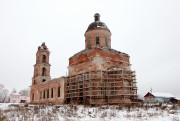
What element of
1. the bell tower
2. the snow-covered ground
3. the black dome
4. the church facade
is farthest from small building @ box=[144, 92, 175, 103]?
the snow-covered ground

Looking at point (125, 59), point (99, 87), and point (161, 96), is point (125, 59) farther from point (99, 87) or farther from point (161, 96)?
point (161, 96)

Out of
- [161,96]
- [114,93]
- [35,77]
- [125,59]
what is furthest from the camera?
[161,96]

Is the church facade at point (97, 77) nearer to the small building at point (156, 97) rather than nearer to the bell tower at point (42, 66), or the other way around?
the bell tower at point (42, 66)

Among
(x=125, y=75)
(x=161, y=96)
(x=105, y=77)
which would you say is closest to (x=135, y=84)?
(x=125, y=75)

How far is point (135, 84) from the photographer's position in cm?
2478

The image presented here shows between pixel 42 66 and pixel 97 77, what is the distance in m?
16.2

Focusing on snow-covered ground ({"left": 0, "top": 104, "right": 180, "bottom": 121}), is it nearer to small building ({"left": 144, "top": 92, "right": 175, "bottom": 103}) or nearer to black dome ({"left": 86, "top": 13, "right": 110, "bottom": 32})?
black dome ({"left": 86, "top": 13, "right": 110, "bottom": 32})

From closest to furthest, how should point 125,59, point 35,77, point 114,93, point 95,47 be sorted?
1. point 114,93
2. point 95,47
3. point 125,59
4. point 35,77

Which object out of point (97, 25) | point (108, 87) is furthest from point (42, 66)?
point (108, 87)

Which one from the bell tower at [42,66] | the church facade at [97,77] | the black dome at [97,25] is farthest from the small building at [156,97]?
the black dome at [97,25]

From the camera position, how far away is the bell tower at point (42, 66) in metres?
36.4

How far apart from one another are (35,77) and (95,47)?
16416 millimetres

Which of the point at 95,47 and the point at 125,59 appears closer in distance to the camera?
the point at 95,47

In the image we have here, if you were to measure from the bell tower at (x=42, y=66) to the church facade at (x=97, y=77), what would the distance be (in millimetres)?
6868
